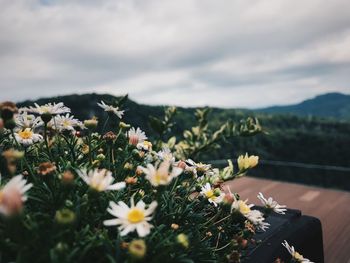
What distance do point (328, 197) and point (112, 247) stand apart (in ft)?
11.1

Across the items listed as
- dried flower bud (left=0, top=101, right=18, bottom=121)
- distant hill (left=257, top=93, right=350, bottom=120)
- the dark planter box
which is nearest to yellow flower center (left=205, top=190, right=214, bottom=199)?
the dark planter box

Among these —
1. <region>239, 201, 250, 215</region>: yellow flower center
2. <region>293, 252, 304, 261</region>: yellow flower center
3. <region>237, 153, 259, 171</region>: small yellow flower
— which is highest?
<region>237, 153, 259, 171</region>: small yellow flower

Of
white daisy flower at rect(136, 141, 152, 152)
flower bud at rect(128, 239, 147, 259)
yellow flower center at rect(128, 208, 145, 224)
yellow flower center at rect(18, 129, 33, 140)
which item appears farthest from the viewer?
white daisy flower at rect(136, 141, 152, 152)

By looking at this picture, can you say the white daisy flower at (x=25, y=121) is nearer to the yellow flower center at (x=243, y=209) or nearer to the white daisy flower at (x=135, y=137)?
the white daisy flower at (x=135, y=137)

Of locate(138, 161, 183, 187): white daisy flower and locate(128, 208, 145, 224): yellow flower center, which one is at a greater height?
locate(138, 161, 183, 187): white daisy flower

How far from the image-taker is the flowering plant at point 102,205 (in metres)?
0.81

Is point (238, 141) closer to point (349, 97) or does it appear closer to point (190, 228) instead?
point (190, 228)

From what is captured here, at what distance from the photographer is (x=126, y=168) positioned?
1273mm

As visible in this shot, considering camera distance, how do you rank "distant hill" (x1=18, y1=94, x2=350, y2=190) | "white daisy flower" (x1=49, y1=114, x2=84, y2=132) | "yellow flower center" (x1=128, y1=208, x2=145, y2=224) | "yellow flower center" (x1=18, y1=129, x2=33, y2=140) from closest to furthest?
1. "yellow flower center" (x1=128, y1=208, x2=145, y2=224)
2. "yellow flower center" (x1=18, y1=129, x2=33, y2=140)
3. "white daisy flower" (x1=49, y1=114, x2=84, y2=132)
4. "distant hill" (x1=18, y1=94, x2=350, y2=190)

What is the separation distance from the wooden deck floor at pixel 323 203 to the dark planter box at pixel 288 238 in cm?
75

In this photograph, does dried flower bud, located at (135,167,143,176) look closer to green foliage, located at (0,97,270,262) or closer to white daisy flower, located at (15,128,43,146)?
green foliage, located at (0,97,270,262)

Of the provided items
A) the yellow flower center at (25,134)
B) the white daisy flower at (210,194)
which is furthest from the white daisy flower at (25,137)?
the white daisy flower at (210,194)

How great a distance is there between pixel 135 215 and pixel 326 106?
43.1 m

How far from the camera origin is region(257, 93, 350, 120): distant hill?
35.9 metres
